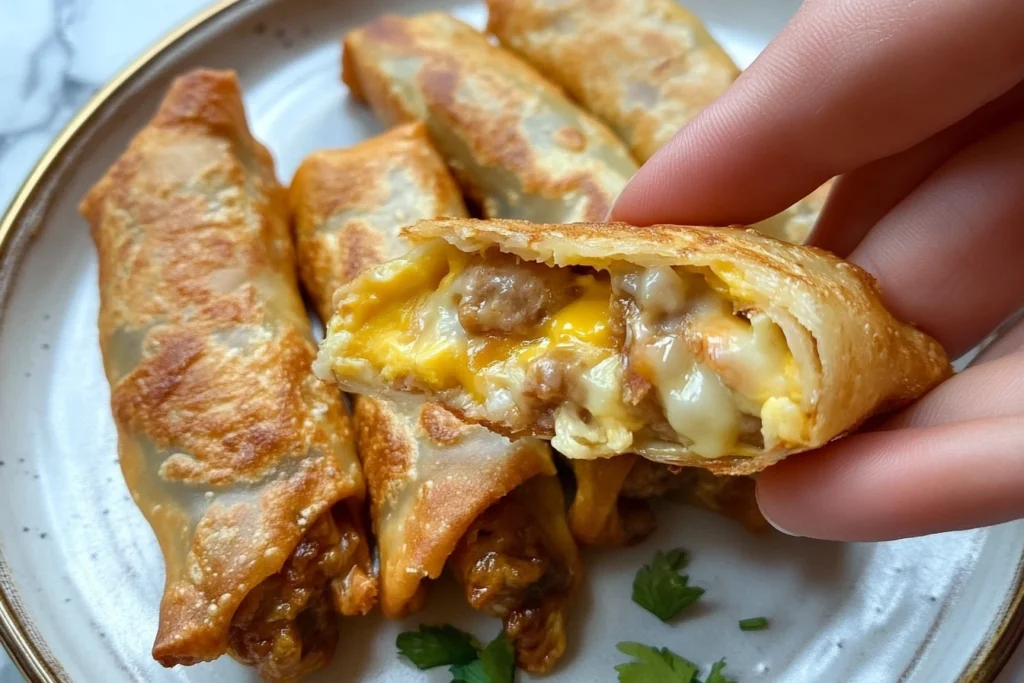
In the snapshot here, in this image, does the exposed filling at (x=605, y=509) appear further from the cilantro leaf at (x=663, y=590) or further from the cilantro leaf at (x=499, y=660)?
the cilantro leaf at (x=499, y=660)

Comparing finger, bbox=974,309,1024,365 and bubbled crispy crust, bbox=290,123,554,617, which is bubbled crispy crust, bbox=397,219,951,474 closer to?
finger, bbox=974,309,1024,365

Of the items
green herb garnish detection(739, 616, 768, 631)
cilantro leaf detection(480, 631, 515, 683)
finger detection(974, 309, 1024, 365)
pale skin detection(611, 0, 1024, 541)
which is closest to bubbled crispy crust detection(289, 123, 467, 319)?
pale skin detection(611, 0, 1024, 541)

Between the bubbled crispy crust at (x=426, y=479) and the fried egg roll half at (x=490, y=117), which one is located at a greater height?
the fried egg roll half at (x=490, y=117)

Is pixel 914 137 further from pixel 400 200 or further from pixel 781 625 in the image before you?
pixel 400 200

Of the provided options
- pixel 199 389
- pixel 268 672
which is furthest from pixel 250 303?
pixel 268 672

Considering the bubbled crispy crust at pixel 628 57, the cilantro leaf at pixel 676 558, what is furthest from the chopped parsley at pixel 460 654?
the bubbled crispy crust at pixel 628 57

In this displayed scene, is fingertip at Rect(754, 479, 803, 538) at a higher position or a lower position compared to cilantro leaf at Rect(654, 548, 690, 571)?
higher
